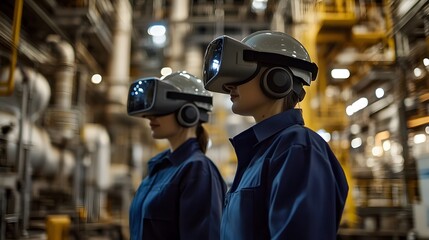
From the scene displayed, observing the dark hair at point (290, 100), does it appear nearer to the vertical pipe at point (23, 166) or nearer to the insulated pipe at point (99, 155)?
the vertical pipe at point (23, 166)

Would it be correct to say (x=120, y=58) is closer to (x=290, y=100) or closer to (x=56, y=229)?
(x=56, y=229)

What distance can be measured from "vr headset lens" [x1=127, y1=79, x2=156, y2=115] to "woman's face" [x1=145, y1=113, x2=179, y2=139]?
0.08m

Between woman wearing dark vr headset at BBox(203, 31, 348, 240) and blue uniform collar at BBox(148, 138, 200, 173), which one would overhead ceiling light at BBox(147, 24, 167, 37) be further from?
woman wearing dark vr headset at BBox(203, 31, 348, 240)

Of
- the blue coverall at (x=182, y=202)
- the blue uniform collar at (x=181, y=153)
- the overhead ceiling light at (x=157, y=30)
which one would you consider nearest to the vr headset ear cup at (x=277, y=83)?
the blue coverall at (x=182, y=202)

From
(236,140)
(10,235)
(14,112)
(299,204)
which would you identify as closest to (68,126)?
(14,112)

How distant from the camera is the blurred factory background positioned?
3312 millimetres

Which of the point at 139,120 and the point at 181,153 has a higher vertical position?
the point at 139,120

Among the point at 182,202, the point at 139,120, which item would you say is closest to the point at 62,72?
the point at 139,120

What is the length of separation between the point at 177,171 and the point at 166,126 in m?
0.32

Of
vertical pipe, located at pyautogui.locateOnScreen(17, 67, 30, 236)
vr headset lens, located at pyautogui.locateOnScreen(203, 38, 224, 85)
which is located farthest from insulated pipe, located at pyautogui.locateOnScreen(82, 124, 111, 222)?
vr headset lens, located at pyautogui.locateOnScreen(203, 38, 224, 85)

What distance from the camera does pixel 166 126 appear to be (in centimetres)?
223

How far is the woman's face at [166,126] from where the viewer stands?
2.23 metres

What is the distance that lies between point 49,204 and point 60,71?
1.72 m

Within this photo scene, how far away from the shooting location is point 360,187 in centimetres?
642
